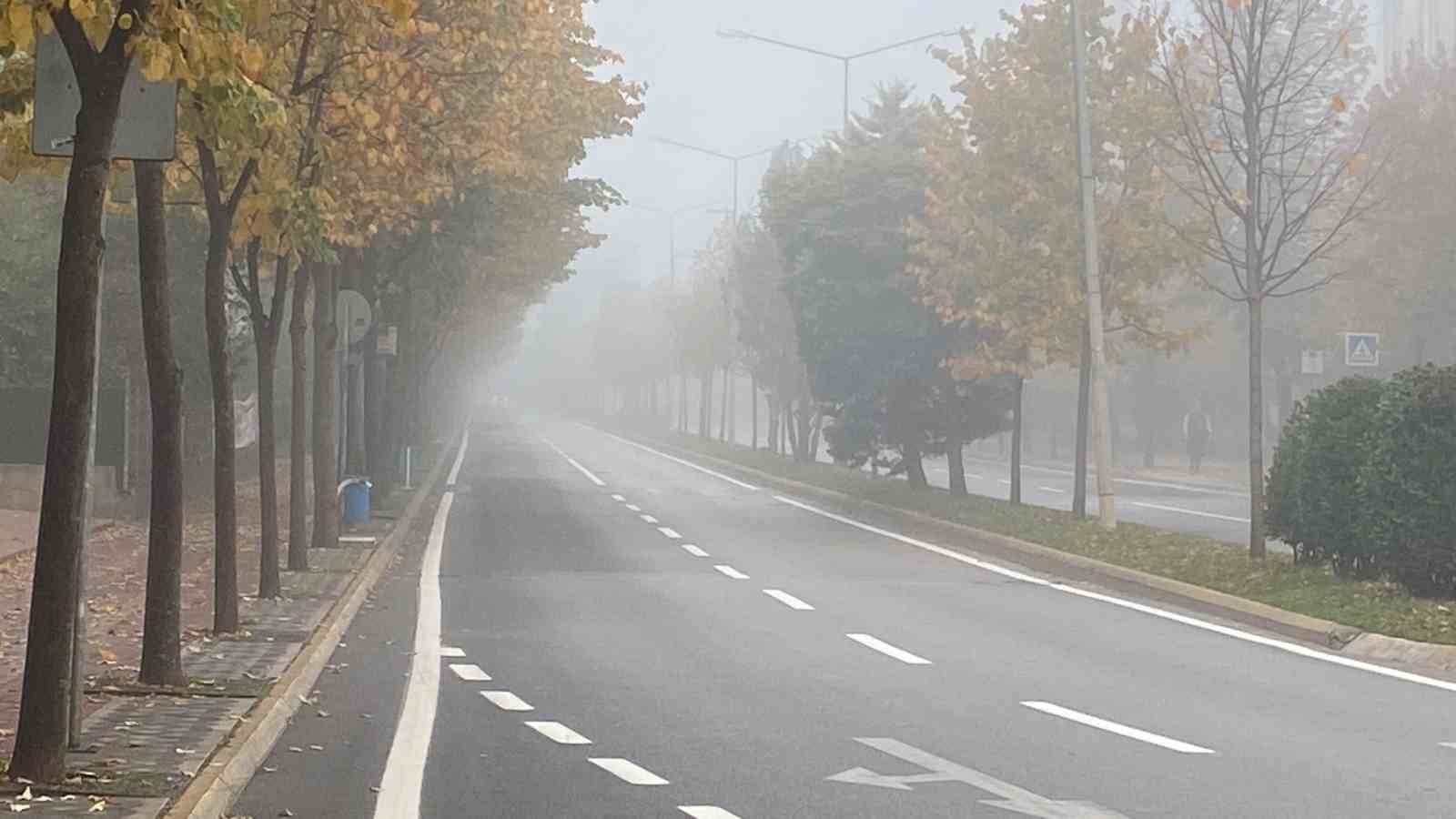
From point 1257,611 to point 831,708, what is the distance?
21.2 ft

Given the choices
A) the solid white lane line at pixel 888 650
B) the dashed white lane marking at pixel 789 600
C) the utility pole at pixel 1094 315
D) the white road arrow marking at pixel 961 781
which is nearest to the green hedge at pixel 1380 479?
the solid white lane line at pixel 888 650

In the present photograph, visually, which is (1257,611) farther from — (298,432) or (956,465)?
(956,465)

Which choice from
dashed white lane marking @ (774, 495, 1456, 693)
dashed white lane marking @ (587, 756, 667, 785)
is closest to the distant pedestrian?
dashed white lane marking @ (774, 495, 1456, 693)

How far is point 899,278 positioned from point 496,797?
2767 cm

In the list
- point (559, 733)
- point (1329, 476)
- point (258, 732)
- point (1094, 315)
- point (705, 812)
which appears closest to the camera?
point (705, 812)

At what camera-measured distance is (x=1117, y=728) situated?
11500 mm

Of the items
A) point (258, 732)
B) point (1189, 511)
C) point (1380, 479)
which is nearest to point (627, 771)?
point (258, 732)

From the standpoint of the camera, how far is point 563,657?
15039 mm

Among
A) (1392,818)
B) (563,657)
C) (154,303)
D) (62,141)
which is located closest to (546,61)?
(563,657)

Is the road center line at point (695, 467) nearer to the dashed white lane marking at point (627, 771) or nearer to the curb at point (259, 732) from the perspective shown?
the curb at point (259, 732)

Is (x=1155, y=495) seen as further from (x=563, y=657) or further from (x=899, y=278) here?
(x=563, y=657)

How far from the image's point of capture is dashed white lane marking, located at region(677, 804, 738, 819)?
28.5 feet

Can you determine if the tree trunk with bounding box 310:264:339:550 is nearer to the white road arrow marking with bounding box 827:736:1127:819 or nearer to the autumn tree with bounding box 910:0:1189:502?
the autumn tree with bounding box 910:0:1189:502

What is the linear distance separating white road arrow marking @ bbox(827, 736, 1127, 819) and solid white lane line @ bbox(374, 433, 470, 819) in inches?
76.1
